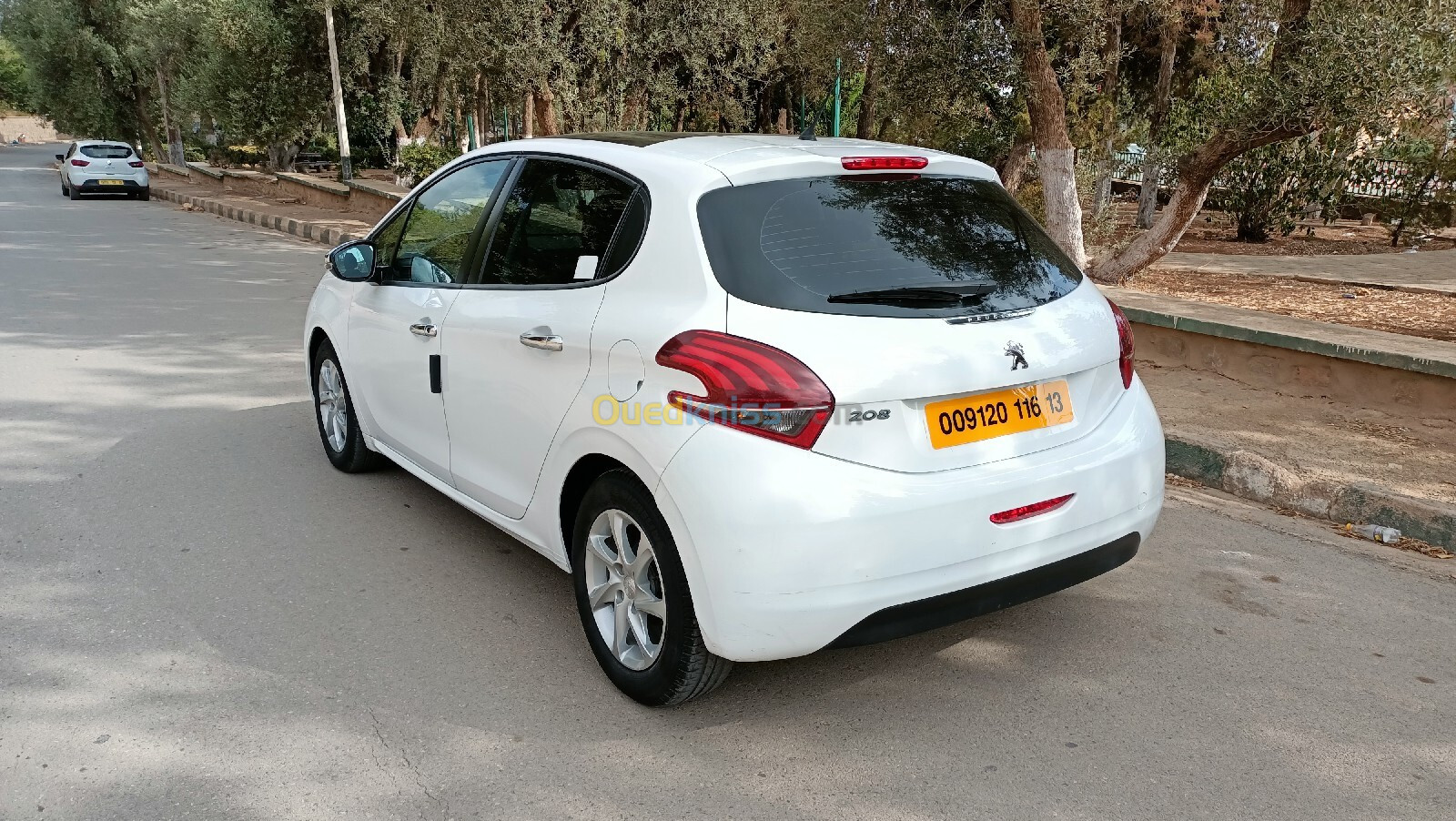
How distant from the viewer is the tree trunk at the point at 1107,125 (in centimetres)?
1176

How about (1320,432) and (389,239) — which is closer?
(389,239)

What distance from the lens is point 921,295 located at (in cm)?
298

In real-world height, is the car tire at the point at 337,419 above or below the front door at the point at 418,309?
below

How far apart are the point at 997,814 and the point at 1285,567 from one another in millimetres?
2262

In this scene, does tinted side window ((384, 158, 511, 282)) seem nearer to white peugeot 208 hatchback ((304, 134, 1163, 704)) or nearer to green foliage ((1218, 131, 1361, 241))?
white peugeot 208 hatchback ((304, 134, 1163, 704))

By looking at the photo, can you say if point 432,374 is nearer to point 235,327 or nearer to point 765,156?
point 765,156

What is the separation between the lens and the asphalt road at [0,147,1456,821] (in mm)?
2770

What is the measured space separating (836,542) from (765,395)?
0.41 meters

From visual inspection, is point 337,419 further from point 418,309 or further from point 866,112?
point 866,112

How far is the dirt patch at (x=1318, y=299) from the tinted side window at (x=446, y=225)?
21.7 ft

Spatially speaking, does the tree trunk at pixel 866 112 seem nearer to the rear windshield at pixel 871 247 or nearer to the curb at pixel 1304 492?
the curb at pixel 1304 492

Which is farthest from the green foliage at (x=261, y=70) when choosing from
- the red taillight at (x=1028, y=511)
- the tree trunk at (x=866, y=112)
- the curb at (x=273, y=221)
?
the red taillight at (x=1028, y=511)

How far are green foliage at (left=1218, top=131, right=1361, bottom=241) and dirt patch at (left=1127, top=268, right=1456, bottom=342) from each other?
3.32 meters

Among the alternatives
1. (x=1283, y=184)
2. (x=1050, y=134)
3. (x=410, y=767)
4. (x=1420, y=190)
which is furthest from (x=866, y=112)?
(x=410, y=767)
